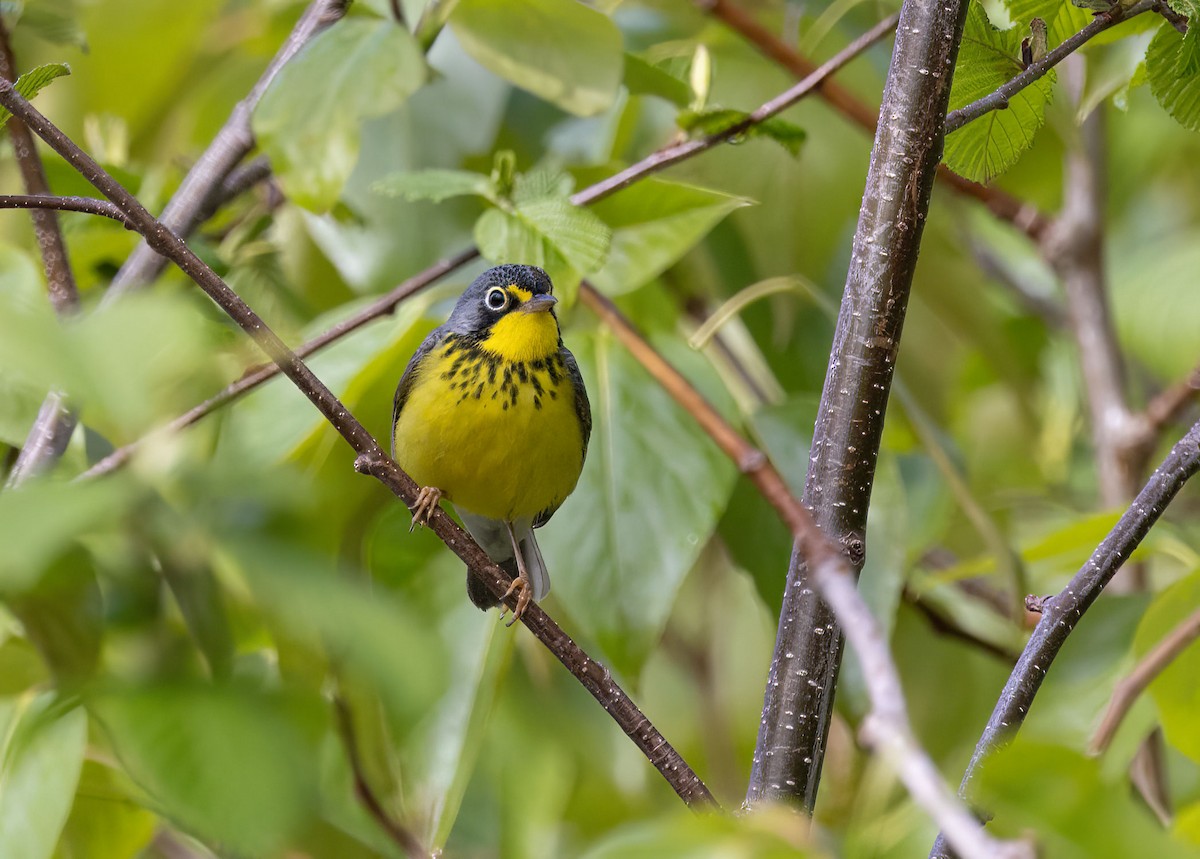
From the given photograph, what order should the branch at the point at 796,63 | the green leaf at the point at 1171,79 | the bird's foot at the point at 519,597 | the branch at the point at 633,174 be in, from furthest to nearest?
the branch at the point at 796,63 → the branch at the point at 633,174 → the bird's foot at the point at 519,597 → the green leaf at the point at 1171,79

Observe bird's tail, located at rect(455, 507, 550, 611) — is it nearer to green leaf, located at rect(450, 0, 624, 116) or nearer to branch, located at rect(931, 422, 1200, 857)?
green leaf, located at rect(450, 0, 624, 116)

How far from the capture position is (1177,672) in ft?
6.51

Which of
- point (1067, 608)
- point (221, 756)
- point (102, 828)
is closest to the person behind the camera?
point (221, 756)

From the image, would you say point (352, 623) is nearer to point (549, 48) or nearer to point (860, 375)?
point (860, 375)

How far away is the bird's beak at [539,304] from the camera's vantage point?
2.79 meters

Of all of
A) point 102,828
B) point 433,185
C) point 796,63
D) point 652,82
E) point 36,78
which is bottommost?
point 102,828

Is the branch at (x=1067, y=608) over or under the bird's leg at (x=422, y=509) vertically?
under

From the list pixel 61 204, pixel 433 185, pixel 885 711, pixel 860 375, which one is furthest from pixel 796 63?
pixel 885 711

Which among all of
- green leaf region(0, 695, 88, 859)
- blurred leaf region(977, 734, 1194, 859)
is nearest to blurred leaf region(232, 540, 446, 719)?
blurred leaf region(977, 734, 1194, 859)

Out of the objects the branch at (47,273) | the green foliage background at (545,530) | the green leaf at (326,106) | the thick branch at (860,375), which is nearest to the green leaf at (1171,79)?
the green foliage background at (545,530)

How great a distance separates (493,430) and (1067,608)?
155 cm

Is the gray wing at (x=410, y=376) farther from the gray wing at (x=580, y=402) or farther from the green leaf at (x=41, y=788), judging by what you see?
the green leaf at (x=41, y=788)

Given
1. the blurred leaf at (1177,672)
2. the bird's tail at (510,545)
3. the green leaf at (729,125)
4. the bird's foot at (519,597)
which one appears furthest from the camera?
the bird's tail at (510,545)

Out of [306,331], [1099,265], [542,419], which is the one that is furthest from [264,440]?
[1099,265]
